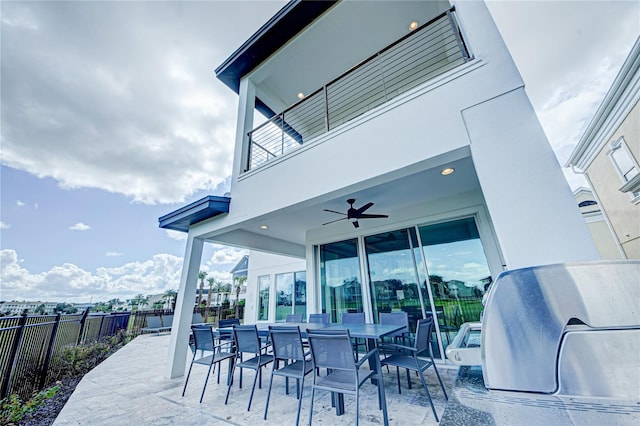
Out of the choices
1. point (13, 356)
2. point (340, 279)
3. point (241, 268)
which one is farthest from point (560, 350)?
point (241, 268)

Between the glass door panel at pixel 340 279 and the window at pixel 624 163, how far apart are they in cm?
615

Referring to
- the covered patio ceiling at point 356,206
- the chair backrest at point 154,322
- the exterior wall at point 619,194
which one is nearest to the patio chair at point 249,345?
the covered patio ceiling at point 356,206

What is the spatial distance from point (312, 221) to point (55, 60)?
20.8 feet

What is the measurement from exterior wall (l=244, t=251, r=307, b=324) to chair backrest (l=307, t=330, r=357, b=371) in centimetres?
676

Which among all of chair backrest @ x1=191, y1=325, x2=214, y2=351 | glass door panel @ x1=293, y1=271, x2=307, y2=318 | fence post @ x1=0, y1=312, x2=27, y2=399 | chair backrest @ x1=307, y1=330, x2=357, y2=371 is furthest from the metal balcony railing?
glass door panel @ x1=293, y1=271, x2=307, y2=318

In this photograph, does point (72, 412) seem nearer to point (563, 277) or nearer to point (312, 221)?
point (312, 221)

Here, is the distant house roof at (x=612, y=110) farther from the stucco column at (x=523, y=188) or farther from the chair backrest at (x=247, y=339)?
the chair backrest at (x=247, y=339)

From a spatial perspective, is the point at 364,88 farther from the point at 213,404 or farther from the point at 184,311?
the point at 213,404

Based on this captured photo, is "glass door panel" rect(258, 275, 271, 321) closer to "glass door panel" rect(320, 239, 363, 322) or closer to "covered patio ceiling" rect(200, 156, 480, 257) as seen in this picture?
"covered patio ceiling" rect(200, 156, 480, 257)

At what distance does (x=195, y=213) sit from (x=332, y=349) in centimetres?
353

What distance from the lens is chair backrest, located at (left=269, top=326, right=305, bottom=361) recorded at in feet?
9.32

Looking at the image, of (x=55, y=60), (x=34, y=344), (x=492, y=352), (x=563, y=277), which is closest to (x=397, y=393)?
(x=492, y=352)

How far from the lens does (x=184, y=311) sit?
4.75 metres

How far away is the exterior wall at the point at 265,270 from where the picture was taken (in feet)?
31.5
